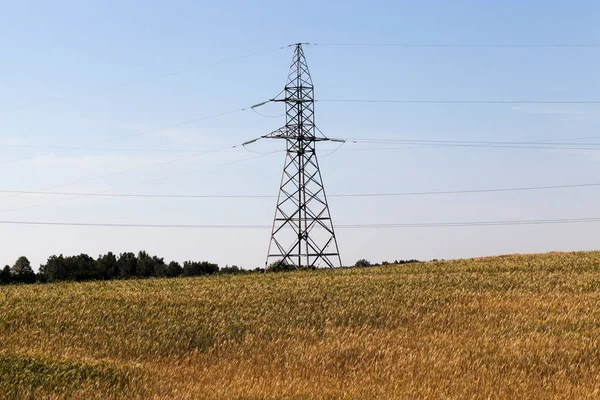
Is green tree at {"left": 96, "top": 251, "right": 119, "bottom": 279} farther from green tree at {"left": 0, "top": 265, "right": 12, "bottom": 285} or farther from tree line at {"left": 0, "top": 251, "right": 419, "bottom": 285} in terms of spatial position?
green tree at {"left": 0, "top": 265, "right": 12, "bottom": 285}

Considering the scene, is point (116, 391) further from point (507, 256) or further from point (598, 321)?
point (507, 256)

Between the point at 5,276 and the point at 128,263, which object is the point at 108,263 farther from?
the point at 5,276

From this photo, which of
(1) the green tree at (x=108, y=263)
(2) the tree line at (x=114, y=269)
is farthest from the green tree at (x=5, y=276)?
(1) the green tree at (x=108, y=263)

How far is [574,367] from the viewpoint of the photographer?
16.9 m

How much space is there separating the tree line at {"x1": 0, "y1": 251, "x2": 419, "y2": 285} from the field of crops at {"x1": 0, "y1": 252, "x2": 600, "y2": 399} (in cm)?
1507

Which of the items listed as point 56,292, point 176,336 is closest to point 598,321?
point 176,336

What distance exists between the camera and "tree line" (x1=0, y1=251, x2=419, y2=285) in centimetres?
4575

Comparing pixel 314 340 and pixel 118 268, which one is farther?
pixel 118 268

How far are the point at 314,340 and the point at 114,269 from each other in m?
37.6

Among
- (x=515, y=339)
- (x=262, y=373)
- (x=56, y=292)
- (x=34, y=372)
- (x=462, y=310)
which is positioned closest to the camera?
(x=34, y=372)

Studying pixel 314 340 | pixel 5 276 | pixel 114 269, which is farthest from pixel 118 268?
pixel 314 340

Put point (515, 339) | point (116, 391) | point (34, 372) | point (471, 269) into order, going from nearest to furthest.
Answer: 1. point (116, 391)
2. point (34, 372)
3. point (515, 339)
4. point (471, 269)

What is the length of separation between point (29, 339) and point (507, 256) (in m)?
35.8

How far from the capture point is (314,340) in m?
20.8
